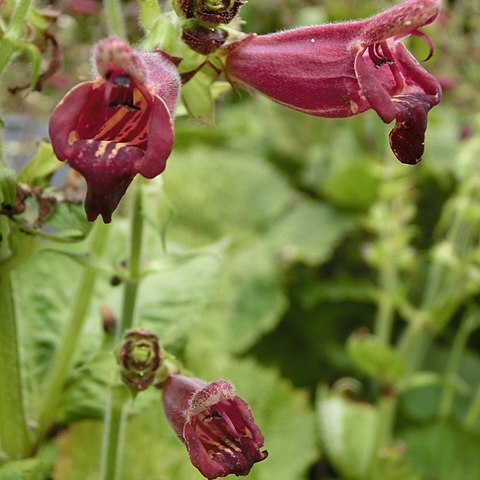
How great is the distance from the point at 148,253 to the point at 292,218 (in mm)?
952

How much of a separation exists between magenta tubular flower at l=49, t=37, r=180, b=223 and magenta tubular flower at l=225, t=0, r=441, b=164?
92 millimetres

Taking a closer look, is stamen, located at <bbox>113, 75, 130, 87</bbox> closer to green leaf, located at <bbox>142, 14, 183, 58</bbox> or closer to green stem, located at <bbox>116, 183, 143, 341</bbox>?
green leaf, located at <bbox>142, 14, 183, 58</bbox>

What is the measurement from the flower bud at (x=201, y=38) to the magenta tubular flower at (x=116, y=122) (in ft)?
0.11

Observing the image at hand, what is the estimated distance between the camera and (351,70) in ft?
1.73

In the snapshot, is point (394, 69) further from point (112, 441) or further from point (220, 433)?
point (112, 441)

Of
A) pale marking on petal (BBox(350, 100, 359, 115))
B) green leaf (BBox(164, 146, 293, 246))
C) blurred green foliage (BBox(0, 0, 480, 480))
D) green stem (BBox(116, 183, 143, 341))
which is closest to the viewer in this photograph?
pale marking on petal (BBox(350, 100, 359, 115))

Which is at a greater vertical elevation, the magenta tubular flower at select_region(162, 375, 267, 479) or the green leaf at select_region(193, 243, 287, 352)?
the magenta tubular flower at select_region(162, 375, 267, 479)

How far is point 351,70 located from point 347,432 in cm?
96

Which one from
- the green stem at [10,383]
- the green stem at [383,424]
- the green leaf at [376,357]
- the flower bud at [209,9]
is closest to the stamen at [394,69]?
the flower bud at [209,9]

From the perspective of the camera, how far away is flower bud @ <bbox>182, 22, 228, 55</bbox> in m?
0.51

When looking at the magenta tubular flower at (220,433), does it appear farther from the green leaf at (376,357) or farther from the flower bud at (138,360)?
the green leaf at (376,357)

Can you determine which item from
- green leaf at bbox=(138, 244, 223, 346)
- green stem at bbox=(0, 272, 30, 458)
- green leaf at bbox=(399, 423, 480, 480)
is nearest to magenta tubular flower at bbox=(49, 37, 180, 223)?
green stem at bbox=(0, 272, 30, 458)

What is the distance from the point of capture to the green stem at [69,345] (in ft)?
2.45

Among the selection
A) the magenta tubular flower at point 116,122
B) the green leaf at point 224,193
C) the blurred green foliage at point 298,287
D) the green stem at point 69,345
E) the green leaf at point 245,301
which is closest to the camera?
the magenta tubular flower at point 116,122
